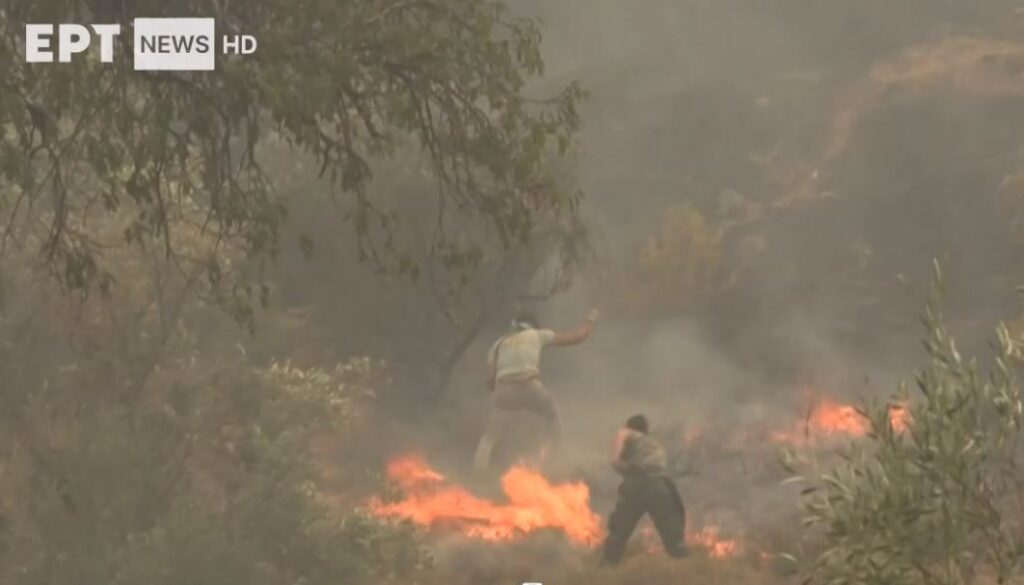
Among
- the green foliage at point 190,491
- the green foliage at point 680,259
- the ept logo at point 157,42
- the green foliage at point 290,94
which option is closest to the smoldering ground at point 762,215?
the green foliage at point 680,259

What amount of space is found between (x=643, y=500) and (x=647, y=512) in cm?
8

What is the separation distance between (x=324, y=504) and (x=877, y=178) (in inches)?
181

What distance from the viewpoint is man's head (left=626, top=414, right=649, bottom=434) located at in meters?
9.87

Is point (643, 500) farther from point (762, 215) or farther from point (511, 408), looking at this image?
point (762, 215)

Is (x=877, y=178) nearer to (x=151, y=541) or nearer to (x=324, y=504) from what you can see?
(x=324, y=504)

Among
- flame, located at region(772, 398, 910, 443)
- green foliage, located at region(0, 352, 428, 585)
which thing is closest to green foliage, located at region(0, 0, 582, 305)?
green foliage, located at region(0, 352, 428, 585)

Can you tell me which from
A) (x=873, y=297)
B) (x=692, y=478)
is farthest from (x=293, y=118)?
(x=873, y=297)

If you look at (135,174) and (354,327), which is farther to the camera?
(354,327)

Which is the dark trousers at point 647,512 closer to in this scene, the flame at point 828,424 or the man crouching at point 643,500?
the man crouching at point 643,500

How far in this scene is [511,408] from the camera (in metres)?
9.95

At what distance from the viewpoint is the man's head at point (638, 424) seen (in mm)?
9867

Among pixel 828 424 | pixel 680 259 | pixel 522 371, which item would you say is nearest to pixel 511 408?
pixel 522 371

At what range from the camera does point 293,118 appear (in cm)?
604

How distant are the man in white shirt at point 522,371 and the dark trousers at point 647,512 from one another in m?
0.70
